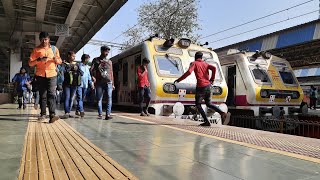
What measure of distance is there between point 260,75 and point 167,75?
370 cm

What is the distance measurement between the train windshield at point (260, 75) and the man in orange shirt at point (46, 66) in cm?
709

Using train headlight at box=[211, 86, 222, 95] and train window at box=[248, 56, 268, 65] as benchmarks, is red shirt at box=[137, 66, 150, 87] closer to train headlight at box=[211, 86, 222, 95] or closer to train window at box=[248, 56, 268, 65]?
train headlight at box=[211, 86, 222, 95]

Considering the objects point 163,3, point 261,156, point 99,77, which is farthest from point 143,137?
point 163,3

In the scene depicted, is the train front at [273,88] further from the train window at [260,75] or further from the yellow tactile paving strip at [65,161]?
the yellow tactile paving strip at [65,161]

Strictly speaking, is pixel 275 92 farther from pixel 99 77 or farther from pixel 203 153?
pixel 203 153

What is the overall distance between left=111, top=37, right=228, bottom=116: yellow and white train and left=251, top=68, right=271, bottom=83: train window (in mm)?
1468

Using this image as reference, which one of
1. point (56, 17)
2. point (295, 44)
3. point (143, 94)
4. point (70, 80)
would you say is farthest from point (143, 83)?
point (295, 44)

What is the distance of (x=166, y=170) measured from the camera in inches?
111

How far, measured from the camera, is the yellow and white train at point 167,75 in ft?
29.6

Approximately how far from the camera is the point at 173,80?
30.2 feet

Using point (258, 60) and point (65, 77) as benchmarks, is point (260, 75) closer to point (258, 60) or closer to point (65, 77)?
point (258, 60)

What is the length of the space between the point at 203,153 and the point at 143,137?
138 cm

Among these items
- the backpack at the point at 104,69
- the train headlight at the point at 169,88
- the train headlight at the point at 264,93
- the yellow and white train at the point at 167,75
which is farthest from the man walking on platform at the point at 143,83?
the train headlight at the point at 264,93

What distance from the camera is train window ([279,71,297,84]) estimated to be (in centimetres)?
1148
